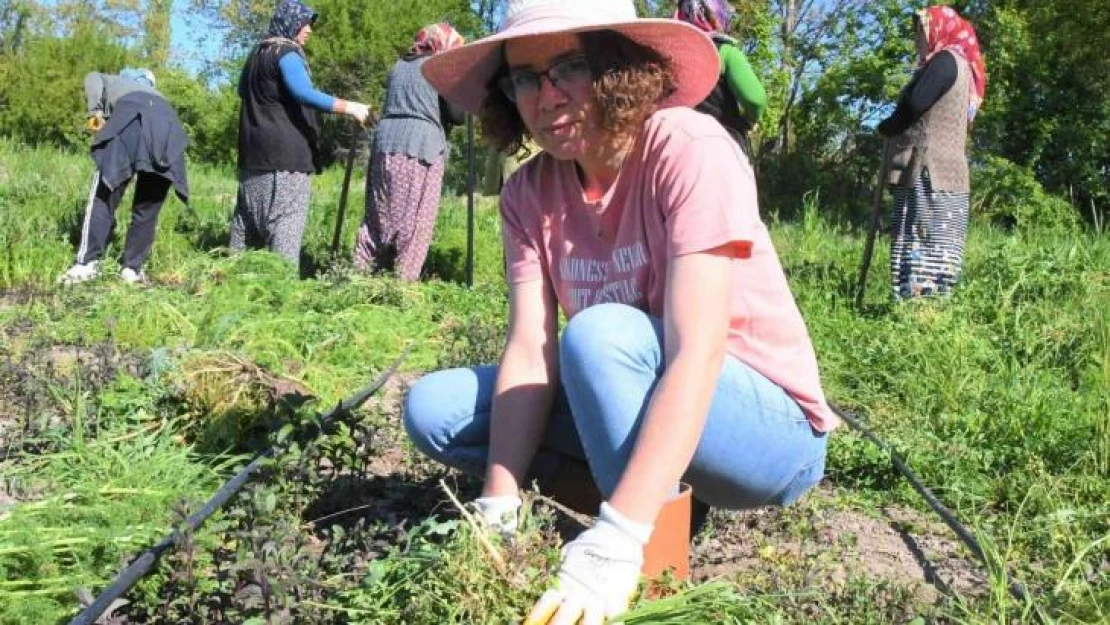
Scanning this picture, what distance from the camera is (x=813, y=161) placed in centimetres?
1644

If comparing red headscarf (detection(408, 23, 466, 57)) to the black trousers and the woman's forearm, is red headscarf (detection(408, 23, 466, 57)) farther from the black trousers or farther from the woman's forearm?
the woman's forearm

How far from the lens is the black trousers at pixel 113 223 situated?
5.80 m

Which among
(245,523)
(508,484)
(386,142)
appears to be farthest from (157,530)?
(386,142)

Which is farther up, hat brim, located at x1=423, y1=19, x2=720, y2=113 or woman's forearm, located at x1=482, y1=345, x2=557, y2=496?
hat brim, located at x1=423, y1=19, x2=720, y2=113

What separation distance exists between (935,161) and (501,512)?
4.15 m

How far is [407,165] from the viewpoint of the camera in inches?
234

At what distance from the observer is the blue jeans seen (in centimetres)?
183

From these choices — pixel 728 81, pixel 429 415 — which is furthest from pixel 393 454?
pixel 728 81

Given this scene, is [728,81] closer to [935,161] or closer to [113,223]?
[935,161]

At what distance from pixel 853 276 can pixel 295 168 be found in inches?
131

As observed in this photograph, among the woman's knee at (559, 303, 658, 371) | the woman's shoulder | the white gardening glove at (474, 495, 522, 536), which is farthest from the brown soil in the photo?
the woman's shoulder

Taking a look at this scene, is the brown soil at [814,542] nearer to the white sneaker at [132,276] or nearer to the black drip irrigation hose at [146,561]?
the black drip irrigation hose at [146,561]

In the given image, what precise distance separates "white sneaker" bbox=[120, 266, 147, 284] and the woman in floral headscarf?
3.72ft

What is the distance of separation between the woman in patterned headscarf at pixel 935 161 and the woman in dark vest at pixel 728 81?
2.59 feet
